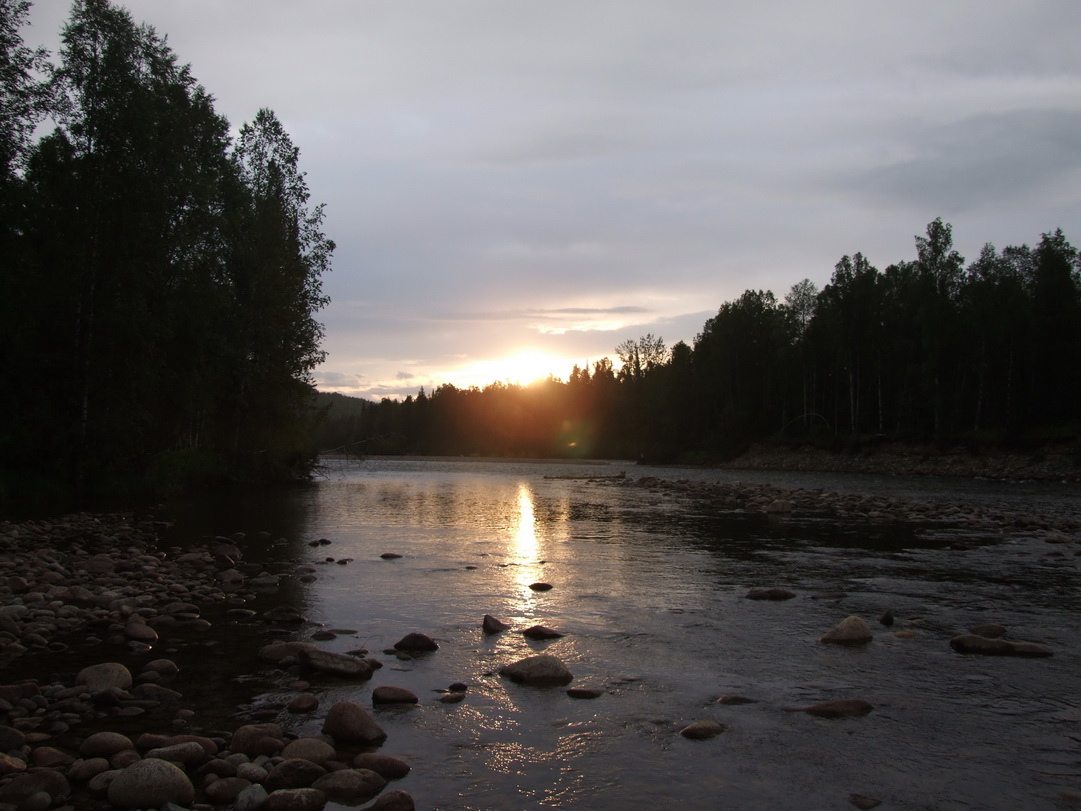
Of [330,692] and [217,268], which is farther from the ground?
[217,268]

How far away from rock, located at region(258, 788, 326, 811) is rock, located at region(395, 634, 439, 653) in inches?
171

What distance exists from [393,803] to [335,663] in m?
3.60

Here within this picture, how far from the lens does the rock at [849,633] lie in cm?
1052

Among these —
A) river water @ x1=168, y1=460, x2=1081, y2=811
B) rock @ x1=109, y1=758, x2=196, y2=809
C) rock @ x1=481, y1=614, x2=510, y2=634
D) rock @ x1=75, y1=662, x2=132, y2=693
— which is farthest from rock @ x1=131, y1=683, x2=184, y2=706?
rock @ x1=481, y1=614, x2=510, y2=634

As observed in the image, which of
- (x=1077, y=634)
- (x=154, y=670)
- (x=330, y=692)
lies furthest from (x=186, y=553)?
(x=1077, y=634)

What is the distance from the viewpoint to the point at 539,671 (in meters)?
8.94

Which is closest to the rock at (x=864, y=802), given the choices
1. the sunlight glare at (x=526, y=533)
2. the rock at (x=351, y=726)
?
the rock at (x=351, y=726)

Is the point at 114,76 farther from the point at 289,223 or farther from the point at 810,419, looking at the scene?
the point at 810,419

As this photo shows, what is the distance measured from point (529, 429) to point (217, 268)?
460ft

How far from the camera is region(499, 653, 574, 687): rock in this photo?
348 inches

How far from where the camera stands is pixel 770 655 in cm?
994

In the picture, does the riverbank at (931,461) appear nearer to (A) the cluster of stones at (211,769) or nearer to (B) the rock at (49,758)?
(A) the cluster of stones at (211,769)

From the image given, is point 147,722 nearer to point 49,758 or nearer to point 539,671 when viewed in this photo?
point 49,758

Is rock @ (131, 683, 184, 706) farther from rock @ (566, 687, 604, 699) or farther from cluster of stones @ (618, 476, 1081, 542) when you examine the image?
cluster of stones @ (618, 476, 1081, 542)
